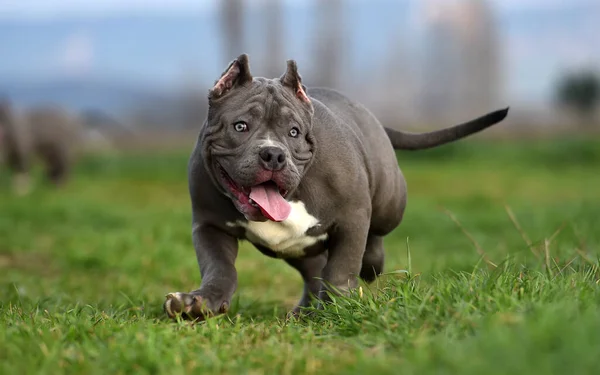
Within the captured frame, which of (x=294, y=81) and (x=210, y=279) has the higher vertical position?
(x=294, y=81)

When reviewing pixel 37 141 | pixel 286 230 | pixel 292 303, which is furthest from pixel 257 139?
pixel 37 141

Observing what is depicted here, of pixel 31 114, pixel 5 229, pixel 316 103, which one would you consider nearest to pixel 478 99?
pixel 31 114

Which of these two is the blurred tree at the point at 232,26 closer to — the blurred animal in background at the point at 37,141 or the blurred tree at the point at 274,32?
the blurred tree at the point at 274,32

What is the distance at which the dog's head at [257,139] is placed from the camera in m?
3.62

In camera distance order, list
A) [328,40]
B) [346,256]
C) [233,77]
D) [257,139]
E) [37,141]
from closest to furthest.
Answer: [257,139], [233,77], [346,256], [37,141], [328,40]

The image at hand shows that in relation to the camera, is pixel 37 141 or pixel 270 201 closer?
pixel 270 201

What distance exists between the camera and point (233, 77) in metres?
3.87

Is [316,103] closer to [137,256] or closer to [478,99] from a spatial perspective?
[137,256]

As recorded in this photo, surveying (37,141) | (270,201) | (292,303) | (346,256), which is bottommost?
(37,141)

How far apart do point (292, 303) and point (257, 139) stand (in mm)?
1840

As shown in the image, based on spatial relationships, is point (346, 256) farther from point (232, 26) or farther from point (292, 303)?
point (232, 26)

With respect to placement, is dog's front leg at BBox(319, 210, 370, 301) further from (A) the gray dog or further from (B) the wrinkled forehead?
(B) the wrinkled forehead

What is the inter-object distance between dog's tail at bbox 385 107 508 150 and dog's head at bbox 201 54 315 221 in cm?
116

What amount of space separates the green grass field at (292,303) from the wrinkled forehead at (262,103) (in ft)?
2.85
